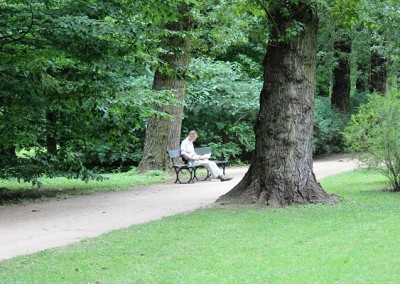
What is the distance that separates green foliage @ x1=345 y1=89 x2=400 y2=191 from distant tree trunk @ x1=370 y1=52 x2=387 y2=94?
17561mm

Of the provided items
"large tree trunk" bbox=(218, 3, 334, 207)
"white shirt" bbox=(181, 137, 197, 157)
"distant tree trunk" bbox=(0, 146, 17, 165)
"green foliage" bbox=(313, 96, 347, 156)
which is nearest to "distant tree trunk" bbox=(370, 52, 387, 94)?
"green foliage" bbox=(313, 96, 347, 156)

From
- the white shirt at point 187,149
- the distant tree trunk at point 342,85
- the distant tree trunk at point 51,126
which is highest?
the distant tree trunk at point 342,85

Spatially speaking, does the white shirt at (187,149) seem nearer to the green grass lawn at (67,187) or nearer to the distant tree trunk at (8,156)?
the green grass lawn at (67,187)

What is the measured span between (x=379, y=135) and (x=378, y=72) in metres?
18.9

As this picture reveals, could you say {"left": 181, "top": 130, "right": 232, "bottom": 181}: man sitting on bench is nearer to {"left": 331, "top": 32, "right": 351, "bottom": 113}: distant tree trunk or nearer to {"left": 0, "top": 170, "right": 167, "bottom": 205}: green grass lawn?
{"left": 0, "top": 170, "right": 167, "bottom": 205}: green grass lawn

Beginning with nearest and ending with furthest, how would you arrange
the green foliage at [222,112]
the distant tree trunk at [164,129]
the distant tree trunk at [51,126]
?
the distant tree trunk at [51,126] < the distant tree trunk at [164,129] < the green foliage at [222,112]

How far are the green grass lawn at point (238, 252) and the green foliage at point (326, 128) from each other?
1710 centimetres

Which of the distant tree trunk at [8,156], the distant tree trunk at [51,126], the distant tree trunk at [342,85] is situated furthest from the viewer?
the distant tree trunk at [342,85]

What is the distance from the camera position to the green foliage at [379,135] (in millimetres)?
13531

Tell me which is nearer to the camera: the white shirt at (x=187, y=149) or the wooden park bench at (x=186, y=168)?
the wooden park bench at (x=186, y=168)

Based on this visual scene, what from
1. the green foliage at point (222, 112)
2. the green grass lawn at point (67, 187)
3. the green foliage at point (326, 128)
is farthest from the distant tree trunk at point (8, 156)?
the green foliage at point (326, 128)

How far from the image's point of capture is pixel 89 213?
1198 centimetres

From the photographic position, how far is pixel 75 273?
23.2 feet

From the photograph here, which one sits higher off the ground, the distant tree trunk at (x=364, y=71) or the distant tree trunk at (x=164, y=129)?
the distant tree trunk at (x=364, y=71)
